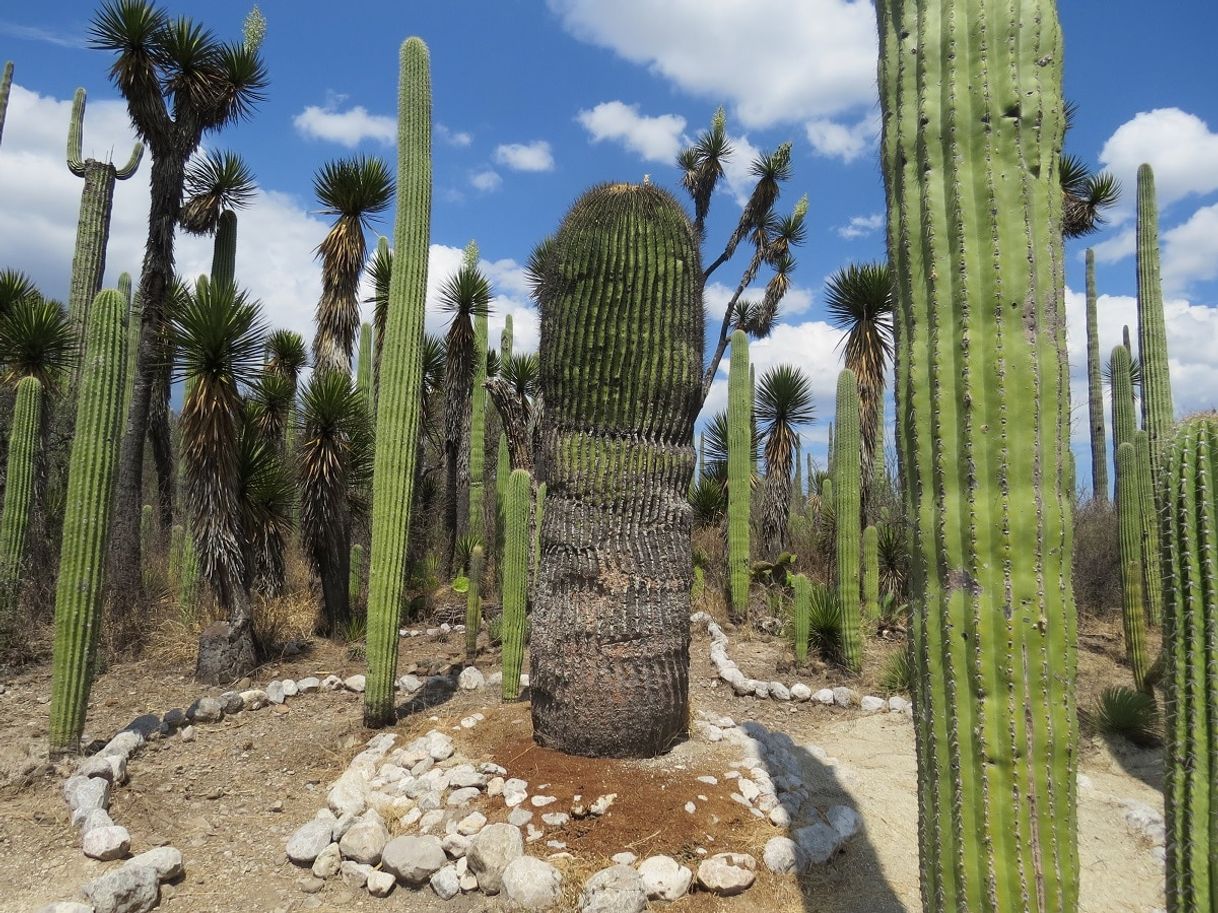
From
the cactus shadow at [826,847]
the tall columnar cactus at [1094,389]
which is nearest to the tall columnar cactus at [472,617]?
the cactus shadow at [826,847]

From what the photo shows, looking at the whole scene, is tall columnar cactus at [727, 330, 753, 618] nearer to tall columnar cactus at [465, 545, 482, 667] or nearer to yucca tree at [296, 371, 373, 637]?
tall columnar cactus at [465, 545, 482, 667]

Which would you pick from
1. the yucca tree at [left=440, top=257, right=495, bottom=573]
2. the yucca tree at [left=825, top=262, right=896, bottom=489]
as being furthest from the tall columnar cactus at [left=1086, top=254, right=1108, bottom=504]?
the yucca tree at [left=440, top=257, right=495, bottom=573]

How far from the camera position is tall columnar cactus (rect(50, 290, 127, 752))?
499 cm

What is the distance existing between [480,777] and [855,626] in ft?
14.9

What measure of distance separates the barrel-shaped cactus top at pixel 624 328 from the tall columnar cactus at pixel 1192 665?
2.73 metres

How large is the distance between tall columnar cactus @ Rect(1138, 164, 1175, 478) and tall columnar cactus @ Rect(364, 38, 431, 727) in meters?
6.54

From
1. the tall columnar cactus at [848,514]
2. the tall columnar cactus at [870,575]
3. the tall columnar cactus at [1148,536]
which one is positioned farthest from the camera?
the tall columnar cactus at [870,575]

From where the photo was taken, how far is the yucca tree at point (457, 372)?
39.3 feet

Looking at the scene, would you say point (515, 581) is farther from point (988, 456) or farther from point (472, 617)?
point (988, 456)

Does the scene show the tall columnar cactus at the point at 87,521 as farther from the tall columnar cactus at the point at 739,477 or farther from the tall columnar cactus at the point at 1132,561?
the tall columnar cactus at the point at 1132,561

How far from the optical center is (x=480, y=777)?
13.6 feet

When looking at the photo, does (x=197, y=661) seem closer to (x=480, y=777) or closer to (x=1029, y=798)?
(x=480, y=777)

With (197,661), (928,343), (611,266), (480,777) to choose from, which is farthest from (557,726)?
(197,661)

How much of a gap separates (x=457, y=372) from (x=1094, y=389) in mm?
11988
